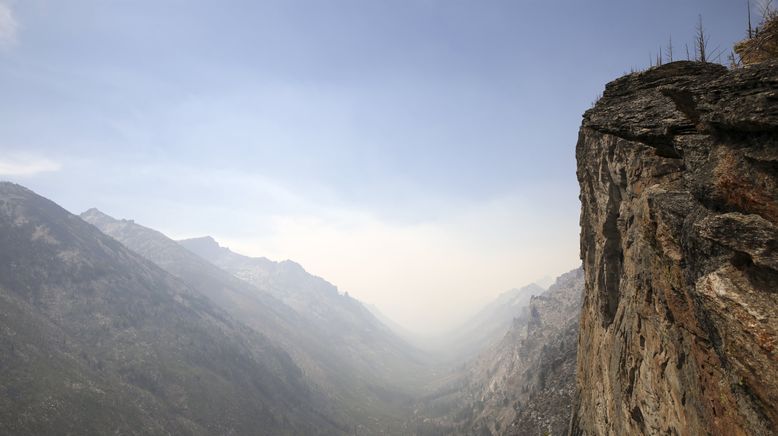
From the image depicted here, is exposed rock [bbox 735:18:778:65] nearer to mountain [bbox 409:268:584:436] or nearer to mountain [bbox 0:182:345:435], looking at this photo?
mountain [bbox 409:268:584:436]

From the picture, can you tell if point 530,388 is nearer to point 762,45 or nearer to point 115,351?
point 762,45

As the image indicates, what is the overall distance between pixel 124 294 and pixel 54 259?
27.0 metres

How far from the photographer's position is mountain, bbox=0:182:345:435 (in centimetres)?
8106

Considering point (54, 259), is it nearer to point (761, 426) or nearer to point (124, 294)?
point (124, 294)

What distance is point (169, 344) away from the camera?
13362 cm

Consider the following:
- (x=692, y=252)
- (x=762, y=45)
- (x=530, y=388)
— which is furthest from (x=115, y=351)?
(x=762, y=45)

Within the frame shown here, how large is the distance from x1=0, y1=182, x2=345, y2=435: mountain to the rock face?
318 feet

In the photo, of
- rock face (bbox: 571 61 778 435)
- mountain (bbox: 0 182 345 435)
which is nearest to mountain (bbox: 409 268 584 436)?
rock face (bbox: 571 61 778 435)

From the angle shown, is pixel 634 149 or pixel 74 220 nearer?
pixel 634 149

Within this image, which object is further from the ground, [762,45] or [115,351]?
[762,45]

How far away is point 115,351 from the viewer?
114125mm

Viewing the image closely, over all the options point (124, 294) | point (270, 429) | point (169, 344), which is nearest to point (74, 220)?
point (124, 294)

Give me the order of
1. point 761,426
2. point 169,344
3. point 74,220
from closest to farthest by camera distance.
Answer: point 761,426, point 169,344, point 74,220

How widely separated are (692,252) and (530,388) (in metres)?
91.7
